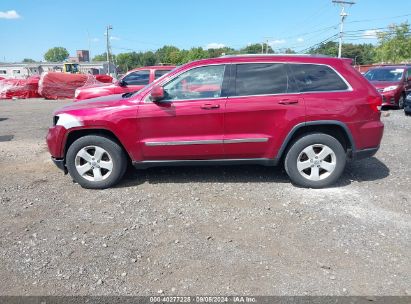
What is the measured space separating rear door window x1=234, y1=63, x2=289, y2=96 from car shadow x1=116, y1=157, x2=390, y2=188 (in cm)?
136

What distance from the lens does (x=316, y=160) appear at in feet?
15.5

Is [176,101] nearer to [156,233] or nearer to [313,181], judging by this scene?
[156,233]

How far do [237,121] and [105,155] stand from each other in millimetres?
1910

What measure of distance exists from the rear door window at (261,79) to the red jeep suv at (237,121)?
0.01 meters

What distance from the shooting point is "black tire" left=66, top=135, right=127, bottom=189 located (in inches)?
185

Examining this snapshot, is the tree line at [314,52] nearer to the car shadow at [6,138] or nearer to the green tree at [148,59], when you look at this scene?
the green tree at [148,59]

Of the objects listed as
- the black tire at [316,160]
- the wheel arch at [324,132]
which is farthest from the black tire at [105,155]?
the black tire at [316,160]

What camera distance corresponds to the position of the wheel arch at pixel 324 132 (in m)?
4.58

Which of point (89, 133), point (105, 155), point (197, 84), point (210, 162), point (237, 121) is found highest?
point (197, 84)

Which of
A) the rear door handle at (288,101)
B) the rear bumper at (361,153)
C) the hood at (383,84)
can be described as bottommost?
the rear bumper at (361,153)

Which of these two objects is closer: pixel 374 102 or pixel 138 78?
pixel 374 102

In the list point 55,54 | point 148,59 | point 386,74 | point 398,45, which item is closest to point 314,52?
point 398,45

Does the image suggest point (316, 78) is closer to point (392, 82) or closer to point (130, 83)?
point (130, 83)

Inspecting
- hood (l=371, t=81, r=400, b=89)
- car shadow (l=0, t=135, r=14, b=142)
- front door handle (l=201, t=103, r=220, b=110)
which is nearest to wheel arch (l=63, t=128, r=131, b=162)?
front door handle (l=201, t=103, r=220, b=110)
